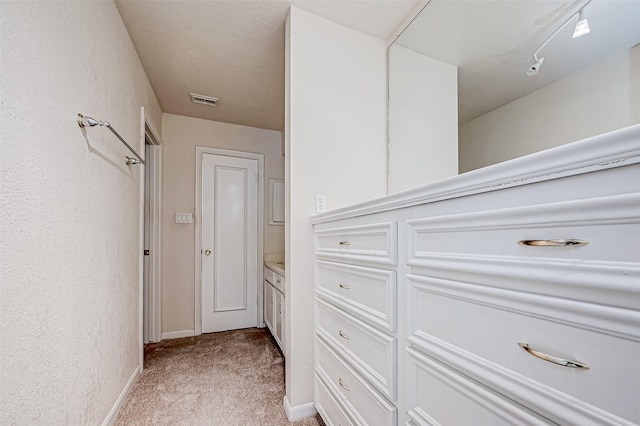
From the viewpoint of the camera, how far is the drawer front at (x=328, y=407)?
4.00 ft

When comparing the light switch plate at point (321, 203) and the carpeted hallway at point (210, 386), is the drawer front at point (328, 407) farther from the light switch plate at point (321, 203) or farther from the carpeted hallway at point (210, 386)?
the light switch plate at point (321, 203)

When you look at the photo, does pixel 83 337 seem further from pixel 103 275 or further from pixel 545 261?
pixel 545 261

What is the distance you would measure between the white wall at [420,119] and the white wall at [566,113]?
0.23m

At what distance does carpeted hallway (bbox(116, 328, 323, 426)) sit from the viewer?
157 cm

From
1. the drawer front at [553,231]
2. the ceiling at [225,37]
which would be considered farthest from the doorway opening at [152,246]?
the drawer front at [553,231]

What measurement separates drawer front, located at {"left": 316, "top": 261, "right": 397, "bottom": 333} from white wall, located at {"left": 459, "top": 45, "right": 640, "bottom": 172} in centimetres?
77

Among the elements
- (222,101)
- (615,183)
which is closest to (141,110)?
(222,101)

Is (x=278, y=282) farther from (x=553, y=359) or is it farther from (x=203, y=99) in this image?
(x=553, y=359)

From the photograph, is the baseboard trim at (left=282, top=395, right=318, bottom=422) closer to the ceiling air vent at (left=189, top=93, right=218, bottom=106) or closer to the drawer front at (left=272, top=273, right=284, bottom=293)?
the drawer front at (left=272, top=273, right=284, bottom=293)

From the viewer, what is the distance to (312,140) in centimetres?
170

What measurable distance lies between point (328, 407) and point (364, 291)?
749 mm

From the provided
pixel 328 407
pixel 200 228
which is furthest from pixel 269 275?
pixel 328 407

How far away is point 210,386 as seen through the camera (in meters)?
1.90

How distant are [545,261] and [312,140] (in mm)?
1396
